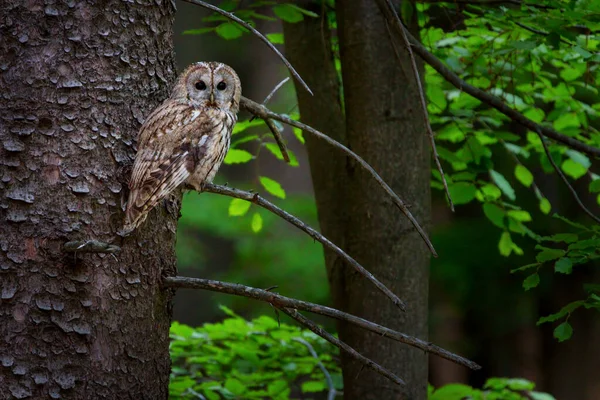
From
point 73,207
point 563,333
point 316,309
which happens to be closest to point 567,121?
point 563,333

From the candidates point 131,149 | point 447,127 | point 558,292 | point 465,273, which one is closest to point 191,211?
point 465,273

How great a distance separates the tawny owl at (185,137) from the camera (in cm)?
233

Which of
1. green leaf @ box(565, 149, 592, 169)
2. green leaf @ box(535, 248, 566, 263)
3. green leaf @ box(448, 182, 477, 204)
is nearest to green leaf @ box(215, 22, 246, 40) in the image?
green leaf @ box(448, 182, 477, 204)

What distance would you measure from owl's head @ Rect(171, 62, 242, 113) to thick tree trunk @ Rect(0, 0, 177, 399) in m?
0.31

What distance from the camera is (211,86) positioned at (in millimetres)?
2924

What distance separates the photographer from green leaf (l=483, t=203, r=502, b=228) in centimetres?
397

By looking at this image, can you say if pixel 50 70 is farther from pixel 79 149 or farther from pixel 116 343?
pixel 116 343

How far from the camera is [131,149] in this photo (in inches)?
95.0

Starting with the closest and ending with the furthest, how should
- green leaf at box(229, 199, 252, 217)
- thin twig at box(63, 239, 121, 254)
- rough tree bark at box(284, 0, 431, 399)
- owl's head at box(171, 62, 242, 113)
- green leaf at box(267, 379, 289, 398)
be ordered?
thin twig at box(63, 239, 121, 254), owl's head at box(171, 62, 242, 113), rough tree bark at box(284, 0, 431, 399), green leaf at box(267, 379, 289, 398), green leaf at box(229, 199, 252, 217)

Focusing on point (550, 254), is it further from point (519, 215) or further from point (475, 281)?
point (475, 281)

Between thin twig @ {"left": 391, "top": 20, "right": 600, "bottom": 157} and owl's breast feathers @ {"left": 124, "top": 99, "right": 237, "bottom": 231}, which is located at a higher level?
thin twig @ {"left": 391, "top": 20, "right": 600, "bottom": 157}

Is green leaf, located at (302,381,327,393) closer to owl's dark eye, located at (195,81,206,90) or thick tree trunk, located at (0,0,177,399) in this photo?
thick tree trunk, located at (0,0,177,399)

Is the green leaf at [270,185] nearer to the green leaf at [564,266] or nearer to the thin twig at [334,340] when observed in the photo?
the thin twig at [334,340]

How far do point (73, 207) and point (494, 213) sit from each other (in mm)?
2440
